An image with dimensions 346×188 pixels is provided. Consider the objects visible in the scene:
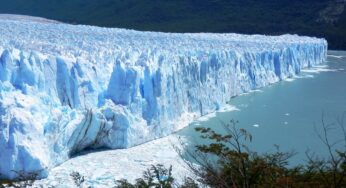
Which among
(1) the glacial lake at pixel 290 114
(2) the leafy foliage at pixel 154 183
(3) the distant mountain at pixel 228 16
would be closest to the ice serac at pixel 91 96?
(1) the glacial lake at pixel 290 114

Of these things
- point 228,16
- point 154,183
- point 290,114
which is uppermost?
point 228,16

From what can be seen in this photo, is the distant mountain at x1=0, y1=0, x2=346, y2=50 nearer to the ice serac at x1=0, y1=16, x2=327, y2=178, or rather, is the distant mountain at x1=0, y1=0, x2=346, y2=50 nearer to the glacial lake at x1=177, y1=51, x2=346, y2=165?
the glacial lake at x1=177, y1=51, x2=346, y2=165

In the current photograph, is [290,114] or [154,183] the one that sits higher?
[154,183]

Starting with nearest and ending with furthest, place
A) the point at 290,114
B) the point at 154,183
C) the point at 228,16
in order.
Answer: the point at 154,183, the point at 290,114, the point at 228,16

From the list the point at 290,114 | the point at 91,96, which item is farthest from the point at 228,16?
the point at 91,96

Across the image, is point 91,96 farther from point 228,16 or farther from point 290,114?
point 228,16

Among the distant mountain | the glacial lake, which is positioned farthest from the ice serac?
the distant mountain
